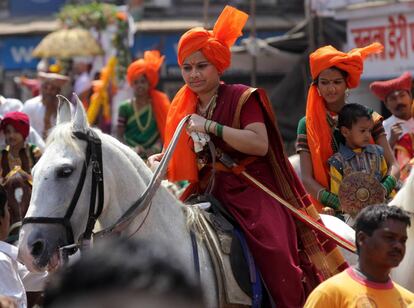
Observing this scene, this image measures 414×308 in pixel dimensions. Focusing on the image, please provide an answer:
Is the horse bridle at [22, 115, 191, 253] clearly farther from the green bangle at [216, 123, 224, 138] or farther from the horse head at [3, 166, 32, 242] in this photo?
the horse head at [3, 166, 32, 242]

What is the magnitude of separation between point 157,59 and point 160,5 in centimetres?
1523

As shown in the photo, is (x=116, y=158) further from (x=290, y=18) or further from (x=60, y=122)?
(x=290, y=18)

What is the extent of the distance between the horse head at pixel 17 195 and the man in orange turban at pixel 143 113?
146 inches

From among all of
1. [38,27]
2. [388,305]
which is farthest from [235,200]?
[38,27]

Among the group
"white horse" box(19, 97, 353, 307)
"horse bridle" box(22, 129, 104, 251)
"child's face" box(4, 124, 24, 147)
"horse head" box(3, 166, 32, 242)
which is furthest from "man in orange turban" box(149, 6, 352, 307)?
"child's face" box(4, 124, 24, 147)

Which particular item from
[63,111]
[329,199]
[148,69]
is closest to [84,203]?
[63,111]

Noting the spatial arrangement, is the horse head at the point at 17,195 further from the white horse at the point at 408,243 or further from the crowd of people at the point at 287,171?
the white horse at the point at 408,243

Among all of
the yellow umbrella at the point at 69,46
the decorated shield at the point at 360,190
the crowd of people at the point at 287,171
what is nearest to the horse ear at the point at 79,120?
the crowd of people at the point at 287,171

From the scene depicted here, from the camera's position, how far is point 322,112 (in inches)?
284

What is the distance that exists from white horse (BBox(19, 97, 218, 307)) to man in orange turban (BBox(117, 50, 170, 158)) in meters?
6.28

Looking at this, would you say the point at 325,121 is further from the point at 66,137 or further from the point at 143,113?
the point at 143,113

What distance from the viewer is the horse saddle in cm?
569

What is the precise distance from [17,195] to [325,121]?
2.40m

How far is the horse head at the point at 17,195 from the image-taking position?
26.8ft
